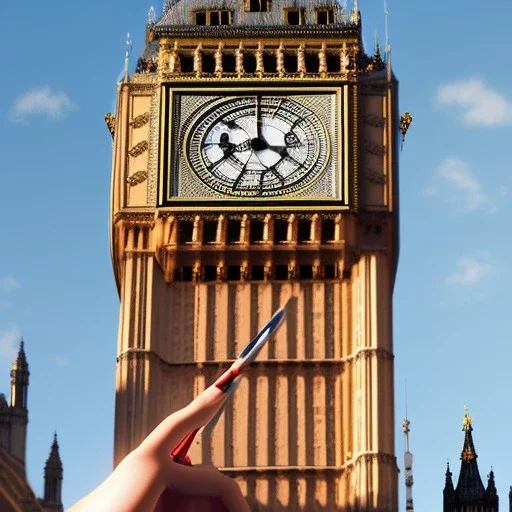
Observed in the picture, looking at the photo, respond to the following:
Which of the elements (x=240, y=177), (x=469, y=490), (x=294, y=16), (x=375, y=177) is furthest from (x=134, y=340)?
(x=469, y=490)

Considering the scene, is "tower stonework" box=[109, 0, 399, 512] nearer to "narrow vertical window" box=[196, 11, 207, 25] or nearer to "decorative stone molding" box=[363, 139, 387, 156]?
"decorative stone molding" box=[363, 139, 387, 156]

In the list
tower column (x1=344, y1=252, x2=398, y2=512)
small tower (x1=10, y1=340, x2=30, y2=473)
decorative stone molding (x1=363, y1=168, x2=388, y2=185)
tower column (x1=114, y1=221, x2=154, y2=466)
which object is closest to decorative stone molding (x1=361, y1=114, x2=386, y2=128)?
decorative stone molding (x1=363, y1=168, x2=388, y2=185)

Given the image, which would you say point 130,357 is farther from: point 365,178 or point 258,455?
point 365,178

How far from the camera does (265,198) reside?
51.2 meters

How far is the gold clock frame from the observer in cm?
5109

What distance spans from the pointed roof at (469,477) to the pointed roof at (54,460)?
691 inches

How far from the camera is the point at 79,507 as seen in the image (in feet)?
108

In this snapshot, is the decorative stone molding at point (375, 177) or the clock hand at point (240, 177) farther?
the decorative stone molding at point (375, 177)

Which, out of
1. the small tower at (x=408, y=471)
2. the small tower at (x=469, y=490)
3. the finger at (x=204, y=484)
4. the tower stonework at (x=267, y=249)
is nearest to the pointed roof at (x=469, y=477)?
the small tower at (x=469, y=490)

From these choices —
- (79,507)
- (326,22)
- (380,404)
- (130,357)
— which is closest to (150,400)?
(130,357)

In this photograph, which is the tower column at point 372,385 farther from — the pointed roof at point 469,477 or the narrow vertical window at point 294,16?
the pointed roof at point 469,477

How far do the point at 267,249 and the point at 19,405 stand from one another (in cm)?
626

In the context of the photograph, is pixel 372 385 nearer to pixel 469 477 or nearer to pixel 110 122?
pixel 110 122

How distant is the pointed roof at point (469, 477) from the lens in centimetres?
6738
